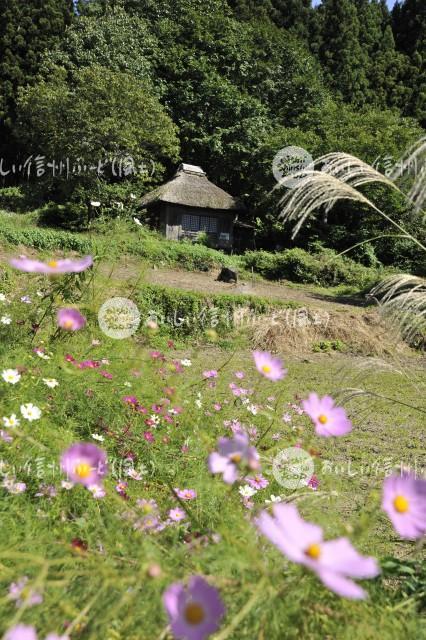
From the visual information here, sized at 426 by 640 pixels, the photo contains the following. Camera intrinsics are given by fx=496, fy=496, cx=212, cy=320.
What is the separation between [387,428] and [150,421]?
3486 mm

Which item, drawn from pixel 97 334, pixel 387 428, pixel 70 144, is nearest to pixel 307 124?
pixel 70 144

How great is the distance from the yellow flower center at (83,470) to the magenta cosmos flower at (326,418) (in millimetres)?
424

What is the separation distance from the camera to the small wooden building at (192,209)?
20.2m

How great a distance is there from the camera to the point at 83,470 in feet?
2.58

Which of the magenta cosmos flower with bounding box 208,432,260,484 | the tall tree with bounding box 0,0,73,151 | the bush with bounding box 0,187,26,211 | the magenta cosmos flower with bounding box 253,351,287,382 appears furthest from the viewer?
the tall tree with bounding box 0,0,73,151

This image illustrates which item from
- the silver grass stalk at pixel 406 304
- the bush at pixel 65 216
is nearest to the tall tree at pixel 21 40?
the bush at pixel 65 216

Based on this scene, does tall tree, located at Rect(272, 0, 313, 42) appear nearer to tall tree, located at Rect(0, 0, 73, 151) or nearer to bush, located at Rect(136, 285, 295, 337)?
tall tree, located at Rect(0, 0, 73, 151)

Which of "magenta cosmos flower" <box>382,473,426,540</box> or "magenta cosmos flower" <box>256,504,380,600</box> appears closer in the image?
"magenta cosmos flower" <box>256,504,380,600</box>

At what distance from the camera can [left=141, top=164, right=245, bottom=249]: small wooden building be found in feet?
66.4

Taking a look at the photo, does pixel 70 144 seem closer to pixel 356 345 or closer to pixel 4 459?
pixel 356 345

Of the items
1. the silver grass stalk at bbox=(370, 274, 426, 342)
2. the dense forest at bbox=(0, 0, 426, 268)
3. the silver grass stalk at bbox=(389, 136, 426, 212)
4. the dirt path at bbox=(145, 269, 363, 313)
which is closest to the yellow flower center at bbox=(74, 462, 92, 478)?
the silver grass stalk at bbox=(370, 274, 426, 342)

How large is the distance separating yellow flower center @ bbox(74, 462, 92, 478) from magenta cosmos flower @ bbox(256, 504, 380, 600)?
0.32 m

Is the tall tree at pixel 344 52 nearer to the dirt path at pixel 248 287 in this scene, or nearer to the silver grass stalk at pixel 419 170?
the dirt path at pixel 248 287

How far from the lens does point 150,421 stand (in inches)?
87.8
